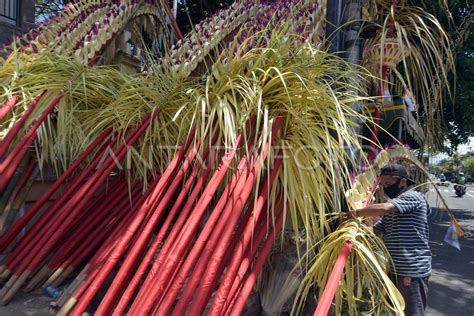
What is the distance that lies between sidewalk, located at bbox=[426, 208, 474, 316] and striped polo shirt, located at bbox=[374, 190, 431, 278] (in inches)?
44.7

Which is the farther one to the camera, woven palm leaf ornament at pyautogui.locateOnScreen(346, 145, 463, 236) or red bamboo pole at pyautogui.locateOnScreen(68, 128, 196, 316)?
→ woven palm leaf ornament at pyautogui.locateOnScreen(346, 145, 463, 236)

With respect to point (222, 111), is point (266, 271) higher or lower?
lower

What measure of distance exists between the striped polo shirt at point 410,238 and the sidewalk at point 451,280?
1136 mm

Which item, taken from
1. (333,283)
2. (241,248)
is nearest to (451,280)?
(333,283)

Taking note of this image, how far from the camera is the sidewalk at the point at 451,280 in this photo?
4.03 metres

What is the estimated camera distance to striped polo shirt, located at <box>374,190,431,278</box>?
8.12 feet

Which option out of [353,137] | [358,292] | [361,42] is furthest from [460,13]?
Answer: [358,292]

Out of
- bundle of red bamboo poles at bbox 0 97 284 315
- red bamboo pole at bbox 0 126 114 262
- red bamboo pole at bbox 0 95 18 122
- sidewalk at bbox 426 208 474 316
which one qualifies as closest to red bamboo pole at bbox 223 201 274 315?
bundle of red bamboo poles at bbox 0 97 284 315

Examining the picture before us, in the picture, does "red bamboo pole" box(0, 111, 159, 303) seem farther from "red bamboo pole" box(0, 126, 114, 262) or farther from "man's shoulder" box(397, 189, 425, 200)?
"man's shoulder" box(397, 189, 425, 200)

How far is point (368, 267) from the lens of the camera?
1.94m

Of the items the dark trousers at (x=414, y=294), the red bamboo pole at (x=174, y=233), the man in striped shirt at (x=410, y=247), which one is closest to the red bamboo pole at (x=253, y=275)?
the red bamboo pole at (x=174, y=233)

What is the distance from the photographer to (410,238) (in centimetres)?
251

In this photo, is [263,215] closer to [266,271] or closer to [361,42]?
[266,271]

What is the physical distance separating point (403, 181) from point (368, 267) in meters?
0.89
